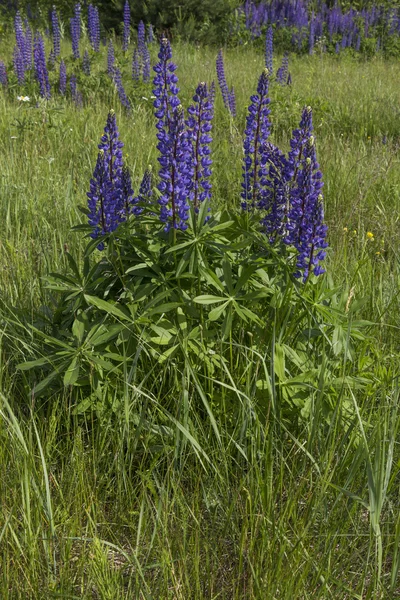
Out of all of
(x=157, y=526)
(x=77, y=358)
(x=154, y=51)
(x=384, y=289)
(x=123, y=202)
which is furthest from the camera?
(x=154, y=51)

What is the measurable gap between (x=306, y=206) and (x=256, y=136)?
424 mm

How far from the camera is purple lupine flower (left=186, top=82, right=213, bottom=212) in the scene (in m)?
2.11

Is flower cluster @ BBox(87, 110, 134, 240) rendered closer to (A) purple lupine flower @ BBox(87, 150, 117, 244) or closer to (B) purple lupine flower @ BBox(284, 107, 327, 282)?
(A) purple lupine flower @ BBox(87, 150, 117, 244)

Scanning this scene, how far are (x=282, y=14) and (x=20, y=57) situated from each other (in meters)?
8.06

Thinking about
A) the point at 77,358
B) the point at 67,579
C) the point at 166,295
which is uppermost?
the point at 166,295

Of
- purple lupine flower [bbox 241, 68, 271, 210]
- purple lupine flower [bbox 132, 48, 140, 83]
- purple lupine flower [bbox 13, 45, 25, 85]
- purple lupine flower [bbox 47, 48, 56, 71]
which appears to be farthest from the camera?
purple lupine flower [bbox 47, 48, 56, 71]

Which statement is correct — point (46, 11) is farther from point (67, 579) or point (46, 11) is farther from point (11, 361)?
point (67, 579)

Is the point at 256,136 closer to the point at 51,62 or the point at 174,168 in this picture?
the point at 174,168

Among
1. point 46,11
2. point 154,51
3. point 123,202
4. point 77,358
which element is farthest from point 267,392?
point 46,11

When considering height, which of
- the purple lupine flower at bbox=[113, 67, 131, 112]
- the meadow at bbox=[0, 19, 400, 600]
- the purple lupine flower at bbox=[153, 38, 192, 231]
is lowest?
the meadow at bbox=[0, 19, 400, 600]

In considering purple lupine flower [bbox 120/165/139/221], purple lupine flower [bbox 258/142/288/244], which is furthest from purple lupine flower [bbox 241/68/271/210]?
purple lupine flower [bbox 120/165/139/221]

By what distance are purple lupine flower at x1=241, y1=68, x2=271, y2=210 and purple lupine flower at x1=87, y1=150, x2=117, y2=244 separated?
527 millimetres

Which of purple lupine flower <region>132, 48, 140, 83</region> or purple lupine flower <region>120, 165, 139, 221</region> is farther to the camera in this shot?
purple lupine flower <region>132, 48, 140, 83</region>

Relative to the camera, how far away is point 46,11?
39.3 ft
